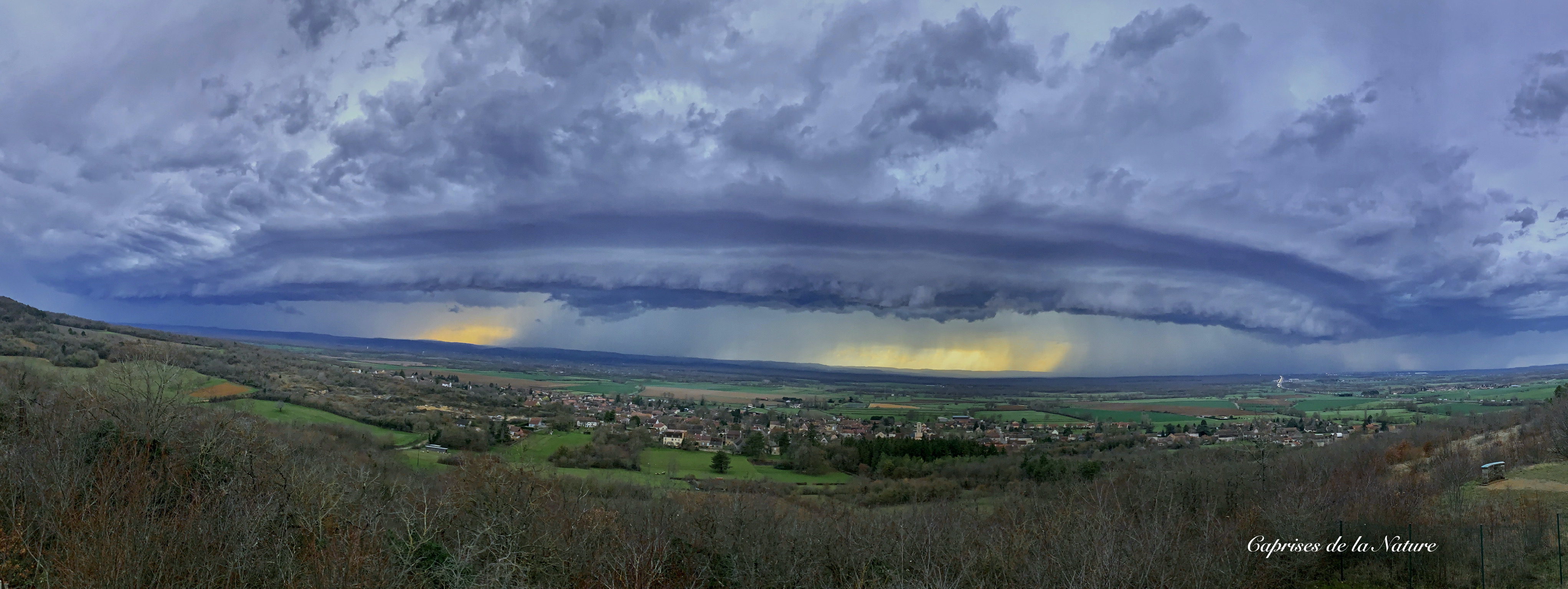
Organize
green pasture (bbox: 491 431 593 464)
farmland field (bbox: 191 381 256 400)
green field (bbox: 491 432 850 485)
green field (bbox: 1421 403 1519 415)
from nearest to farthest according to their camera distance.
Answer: farmland field (bbox: 191 381 256 400)
green pasture (bbox: 491 431 593 464)
green field (bbox: 491 432 850 485)
green field (bbox: 1421 403 1519 415)

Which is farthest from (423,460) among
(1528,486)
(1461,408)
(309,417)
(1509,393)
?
(1509,393)

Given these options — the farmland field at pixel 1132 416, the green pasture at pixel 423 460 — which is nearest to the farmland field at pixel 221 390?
the green pasture at pixel 423 460

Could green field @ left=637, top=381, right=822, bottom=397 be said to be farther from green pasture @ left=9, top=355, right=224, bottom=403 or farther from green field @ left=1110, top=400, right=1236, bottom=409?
green pasture @ left=9, top=355, right=224, bottom=403

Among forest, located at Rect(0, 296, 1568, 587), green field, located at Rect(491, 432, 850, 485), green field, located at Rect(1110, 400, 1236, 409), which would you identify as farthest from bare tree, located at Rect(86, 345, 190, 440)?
green field, located at Rect(1110, 400, 1236, 409)

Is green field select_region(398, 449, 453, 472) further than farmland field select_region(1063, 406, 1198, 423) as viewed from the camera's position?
No

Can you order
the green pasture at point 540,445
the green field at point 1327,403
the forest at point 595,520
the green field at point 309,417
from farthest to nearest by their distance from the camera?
1. the green field at point 1327,403
2. the green field at point 309,417
3. the green pasture at point 540,445
4. the forest at point 595,520

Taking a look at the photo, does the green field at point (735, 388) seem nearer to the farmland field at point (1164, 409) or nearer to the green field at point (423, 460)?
the farmland field at point (1164, 409)

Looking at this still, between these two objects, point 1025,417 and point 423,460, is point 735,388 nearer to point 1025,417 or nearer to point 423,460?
point 1025,417
